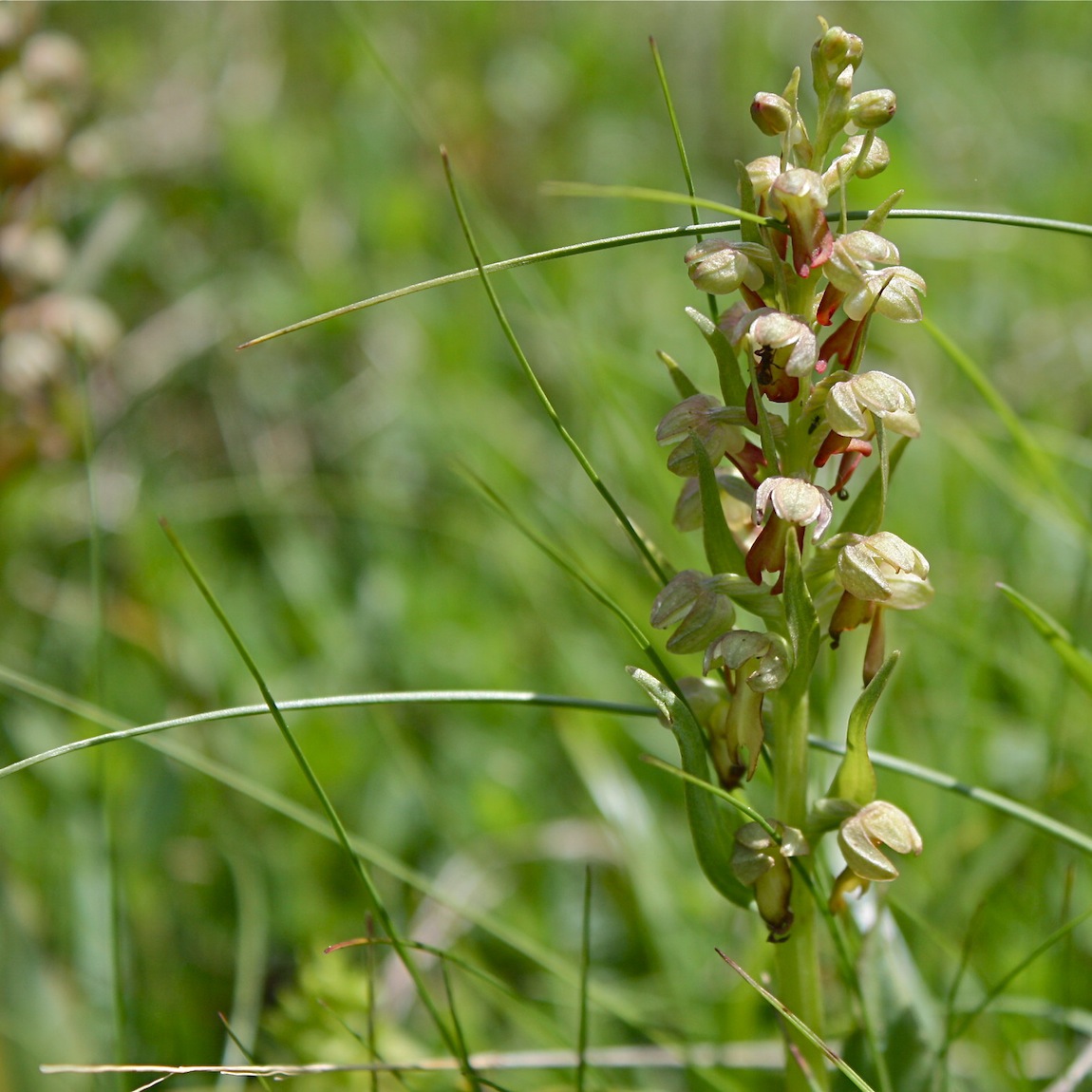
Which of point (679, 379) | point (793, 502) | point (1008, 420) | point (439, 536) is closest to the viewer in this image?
point (793, 502)

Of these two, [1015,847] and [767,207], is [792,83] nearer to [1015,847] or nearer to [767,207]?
[767,207]

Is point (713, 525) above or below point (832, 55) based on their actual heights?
below

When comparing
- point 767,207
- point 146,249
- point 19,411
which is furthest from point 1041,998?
point 146,249

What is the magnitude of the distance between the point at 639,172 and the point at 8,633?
2311 millimetres

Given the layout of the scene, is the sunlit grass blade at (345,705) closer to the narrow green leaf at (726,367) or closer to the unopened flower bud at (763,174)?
the narrow green leaf at (726,367)

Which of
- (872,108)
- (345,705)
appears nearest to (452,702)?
(345,705)

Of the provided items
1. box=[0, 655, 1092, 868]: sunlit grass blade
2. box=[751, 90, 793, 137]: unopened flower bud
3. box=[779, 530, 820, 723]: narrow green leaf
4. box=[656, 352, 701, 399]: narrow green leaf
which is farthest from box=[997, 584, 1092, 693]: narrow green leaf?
box=[751, 90, 793, 137]: unopened flower bud

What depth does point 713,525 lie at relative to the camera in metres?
0.99

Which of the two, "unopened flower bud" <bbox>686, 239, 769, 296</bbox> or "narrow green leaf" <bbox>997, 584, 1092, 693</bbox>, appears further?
"narrow green leaf" <bbox>997, 584, 1092, 693</bbox>

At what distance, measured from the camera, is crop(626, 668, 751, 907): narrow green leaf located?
951mm

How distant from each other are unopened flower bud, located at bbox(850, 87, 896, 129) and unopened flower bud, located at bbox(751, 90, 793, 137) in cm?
5

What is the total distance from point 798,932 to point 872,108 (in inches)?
28.6

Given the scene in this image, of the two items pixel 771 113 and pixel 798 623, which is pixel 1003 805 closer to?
pixel 798 623

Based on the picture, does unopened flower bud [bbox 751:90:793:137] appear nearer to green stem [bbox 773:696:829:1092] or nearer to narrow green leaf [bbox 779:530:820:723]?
narrow green leaf [bbox 779:530:820:723]
